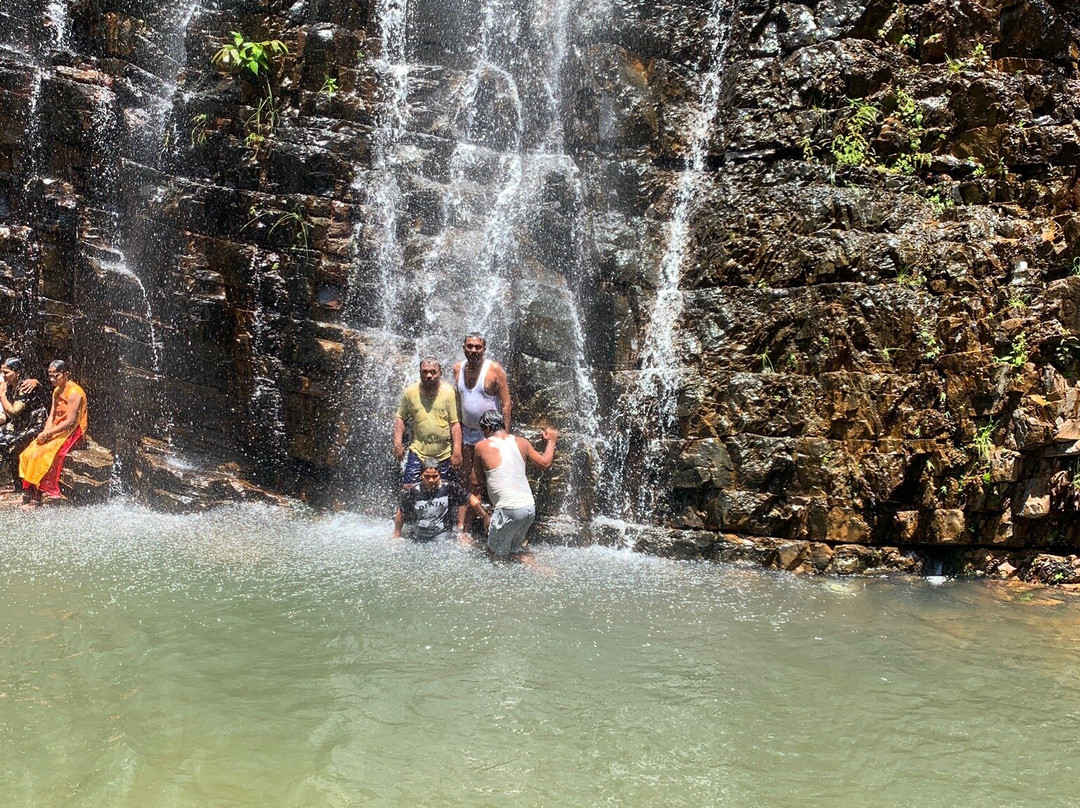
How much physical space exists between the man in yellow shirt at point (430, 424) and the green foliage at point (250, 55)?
453 cm

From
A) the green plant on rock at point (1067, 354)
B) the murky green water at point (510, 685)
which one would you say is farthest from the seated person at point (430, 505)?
the green plant on rock at point (1067, 354)

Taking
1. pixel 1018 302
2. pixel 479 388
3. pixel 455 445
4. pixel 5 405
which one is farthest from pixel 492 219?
pixel 5 405

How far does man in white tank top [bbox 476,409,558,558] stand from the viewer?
7.64 metres

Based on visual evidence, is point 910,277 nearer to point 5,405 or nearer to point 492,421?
point 492,421

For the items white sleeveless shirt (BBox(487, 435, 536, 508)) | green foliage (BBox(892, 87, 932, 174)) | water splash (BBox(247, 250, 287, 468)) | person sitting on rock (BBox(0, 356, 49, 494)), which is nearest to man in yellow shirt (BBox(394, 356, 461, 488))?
white sleeveless shirt (BBox(487, 435, 536, 508))

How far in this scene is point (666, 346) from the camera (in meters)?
8.77

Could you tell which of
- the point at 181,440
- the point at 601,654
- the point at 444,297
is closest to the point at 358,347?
the point at 444,297

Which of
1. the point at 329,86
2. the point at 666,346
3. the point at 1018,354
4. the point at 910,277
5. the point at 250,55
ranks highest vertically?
the point at 250,55

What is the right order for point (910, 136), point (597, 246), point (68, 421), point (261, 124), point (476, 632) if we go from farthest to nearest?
point (261, 124), point (68, 421), point (597, 246), point (910, 136), point (476, 632)

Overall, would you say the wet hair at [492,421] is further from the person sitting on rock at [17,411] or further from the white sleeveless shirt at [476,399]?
the person sitting on rock at [17,411]

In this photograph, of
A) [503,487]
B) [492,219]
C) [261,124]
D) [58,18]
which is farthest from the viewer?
[58,18]

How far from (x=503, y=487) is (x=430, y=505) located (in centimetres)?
86

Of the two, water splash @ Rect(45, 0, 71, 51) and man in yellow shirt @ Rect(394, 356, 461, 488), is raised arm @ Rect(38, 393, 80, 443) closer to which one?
man in yellow shirt @ Rect(394, 356, 461, 488)

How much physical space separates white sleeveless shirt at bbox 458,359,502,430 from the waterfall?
147 cm
